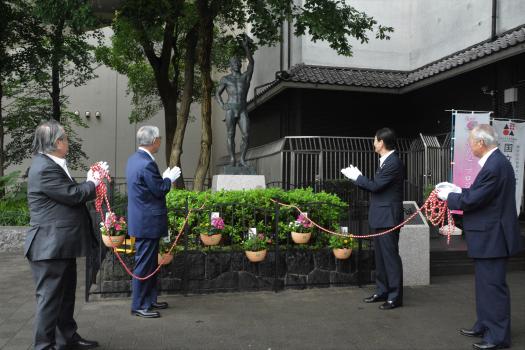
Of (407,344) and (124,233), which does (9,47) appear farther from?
(407,344)

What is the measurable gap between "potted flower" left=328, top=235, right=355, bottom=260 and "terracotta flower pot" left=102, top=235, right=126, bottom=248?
2.79 metres

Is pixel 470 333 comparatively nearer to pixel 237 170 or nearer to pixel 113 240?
pixel 113 240

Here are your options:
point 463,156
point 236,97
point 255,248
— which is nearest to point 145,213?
point 255,248

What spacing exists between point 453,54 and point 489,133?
34.5ft

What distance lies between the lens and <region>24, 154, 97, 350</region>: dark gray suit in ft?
12.7

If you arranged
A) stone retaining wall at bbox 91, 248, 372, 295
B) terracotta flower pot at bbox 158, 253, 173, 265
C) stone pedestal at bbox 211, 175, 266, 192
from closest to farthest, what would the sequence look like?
terracotta flower pot at bbox 158, 253, 173, 265 < stone retaining wall at bbox 91, 248, 372, 295 < stone pedestal at bbox 211, 175, 266, 192

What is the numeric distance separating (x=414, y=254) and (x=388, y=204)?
5.39ft

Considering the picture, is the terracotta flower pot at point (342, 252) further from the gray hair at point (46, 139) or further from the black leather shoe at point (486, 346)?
the gray hair at point (46, 139)

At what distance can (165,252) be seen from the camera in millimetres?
6219

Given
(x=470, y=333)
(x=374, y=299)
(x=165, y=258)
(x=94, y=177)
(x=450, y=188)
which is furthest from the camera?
(x=165, y=258)

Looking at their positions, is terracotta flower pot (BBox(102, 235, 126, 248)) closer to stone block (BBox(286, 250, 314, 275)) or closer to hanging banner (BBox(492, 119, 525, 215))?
stone block (BBox(286, 250, 314, 275))

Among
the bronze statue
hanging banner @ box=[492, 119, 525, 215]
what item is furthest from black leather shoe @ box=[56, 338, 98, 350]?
hanging banner @ box=[492, 119, 525, 215]

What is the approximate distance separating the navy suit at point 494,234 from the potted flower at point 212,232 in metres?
3.14

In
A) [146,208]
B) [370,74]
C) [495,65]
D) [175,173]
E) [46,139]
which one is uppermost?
[370,74]
